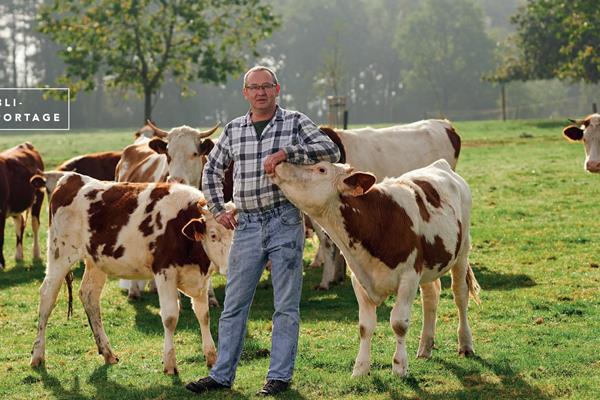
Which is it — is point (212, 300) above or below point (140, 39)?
below

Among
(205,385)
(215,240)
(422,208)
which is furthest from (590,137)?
(205,385)

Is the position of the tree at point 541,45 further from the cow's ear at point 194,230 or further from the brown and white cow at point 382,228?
the cow's ear at point 194,230

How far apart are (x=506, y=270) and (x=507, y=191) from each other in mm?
9052

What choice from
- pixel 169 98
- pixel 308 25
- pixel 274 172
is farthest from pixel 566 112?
pixel 274 172

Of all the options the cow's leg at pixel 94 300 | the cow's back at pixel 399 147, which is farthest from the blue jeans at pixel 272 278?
the cow's back at pixel 399 147

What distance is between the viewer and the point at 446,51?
114062mm

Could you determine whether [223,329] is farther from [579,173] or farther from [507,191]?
[579,173]

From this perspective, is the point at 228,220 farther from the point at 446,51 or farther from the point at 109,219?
the point at 446,51

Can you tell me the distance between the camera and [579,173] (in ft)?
80.9

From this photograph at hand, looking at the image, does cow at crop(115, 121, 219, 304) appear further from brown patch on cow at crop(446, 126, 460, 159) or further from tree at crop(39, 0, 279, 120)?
tree at crop(39, 0, 279, 120)

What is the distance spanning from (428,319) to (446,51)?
10824cm

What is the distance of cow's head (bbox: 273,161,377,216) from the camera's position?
275 inches

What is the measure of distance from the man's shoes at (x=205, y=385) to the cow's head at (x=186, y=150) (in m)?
5.14

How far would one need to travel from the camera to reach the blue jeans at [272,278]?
7219 millimetres
